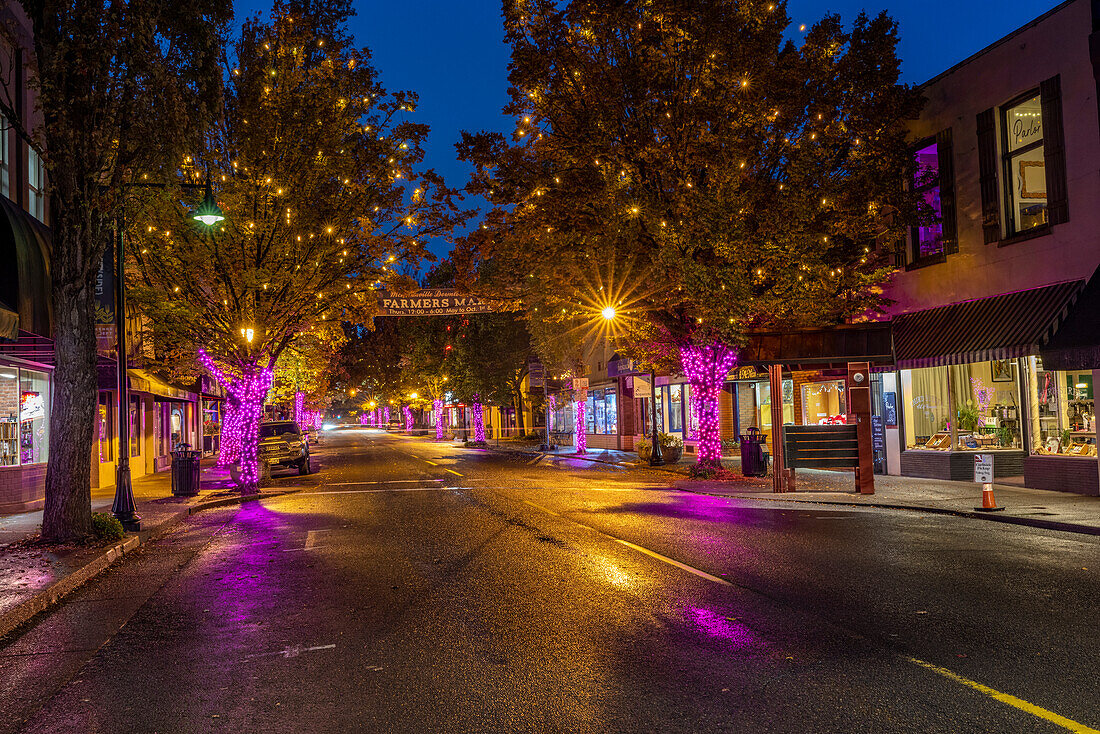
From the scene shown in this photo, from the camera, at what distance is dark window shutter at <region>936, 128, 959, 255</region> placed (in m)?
19.6

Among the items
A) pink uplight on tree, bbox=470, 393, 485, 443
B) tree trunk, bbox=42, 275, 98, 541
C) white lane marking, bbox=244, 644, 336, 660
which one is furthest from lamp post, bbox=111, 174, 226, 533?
pink uplight on tree, bbox=470, 393, 485, 443

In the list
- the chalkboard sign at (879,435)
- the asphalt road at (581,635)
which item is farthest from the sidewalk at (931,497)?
the asphalt road at (581,635)

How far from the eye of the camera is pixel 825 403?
26.9 metres

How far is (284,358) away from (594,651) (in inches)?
1189

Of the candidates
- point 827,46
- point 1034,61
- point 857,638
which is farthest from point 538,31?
point 857,638

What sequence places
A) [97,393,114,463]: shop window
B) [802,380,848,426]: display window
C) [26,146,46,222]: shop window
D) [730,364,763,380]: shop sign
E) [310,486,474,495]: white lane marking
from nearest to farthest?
[26,146,46,222]: shop window < [310,486,474,495]: white lane marking < [97,393,114,463]: shop window < [802,380,848,426]: display window < [730,364,763,380]: shop sign

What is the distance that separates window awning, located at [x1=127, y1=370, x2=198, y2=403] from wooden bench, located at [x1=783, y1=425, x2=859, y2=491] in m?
17.4

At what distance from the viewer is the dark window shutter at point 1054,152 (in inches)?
657

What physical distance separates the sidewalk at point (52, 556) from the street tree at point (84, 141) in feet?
2.16

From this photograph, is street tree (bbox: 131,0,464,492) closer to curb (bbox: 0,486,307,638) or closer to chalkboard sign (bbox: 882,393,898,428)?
curb (bbox: 0,486,307,638)

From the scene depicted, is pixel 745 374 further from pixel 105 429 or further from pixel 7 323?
pixel 7 323

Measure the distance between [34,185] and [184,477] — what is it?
7278 mm

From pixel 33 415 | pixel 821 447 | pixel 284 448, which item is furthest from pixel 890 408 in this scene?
pixel 33 415

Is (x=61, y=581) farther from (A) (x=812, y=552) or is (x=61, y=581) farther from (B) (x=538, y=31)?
(B) (x=538, y=31)
